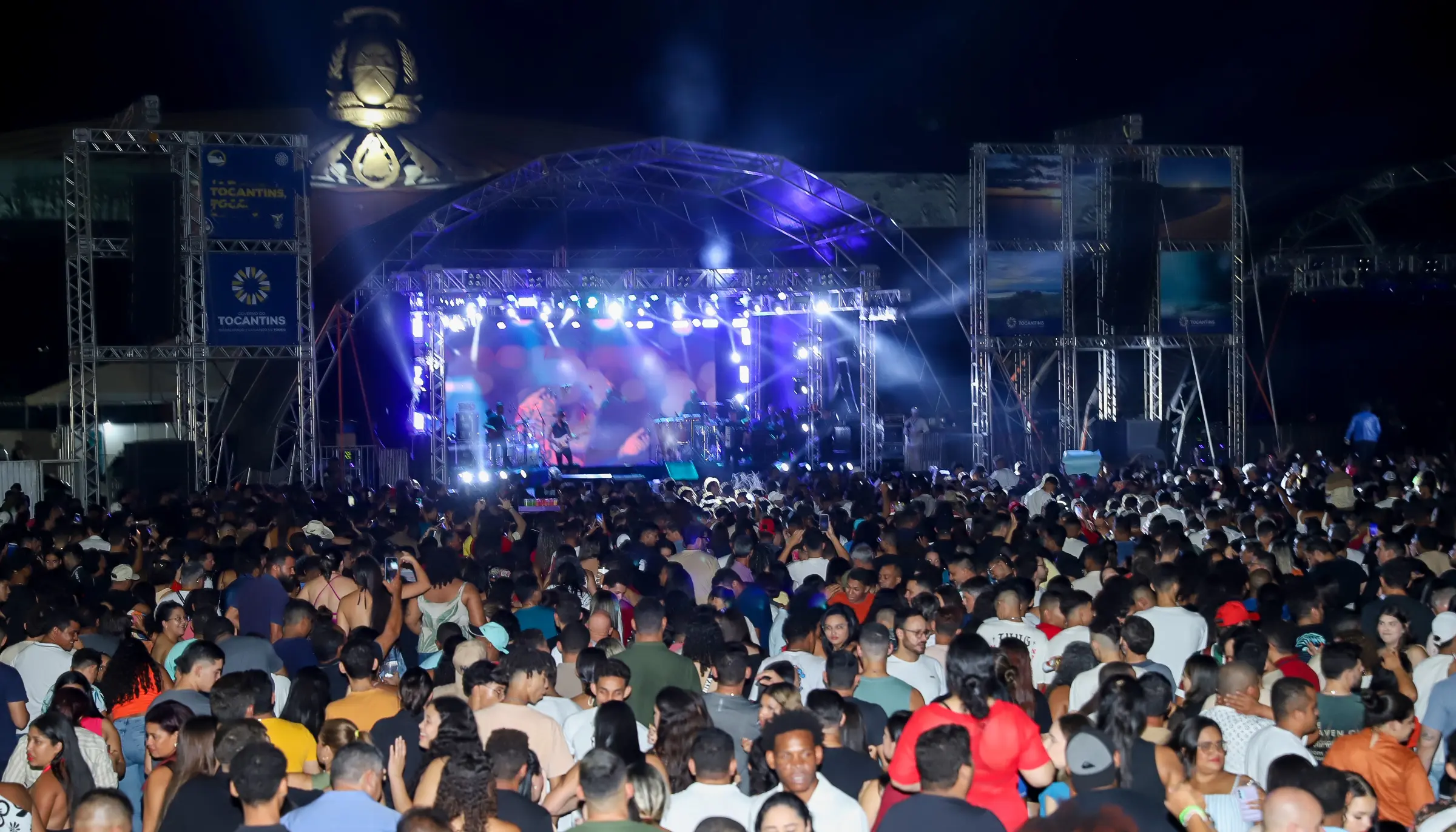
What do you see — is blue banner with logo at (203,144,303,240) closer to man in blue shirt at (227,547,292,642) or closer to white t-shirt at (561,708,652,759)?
man in blue shirt at (227,547,292,642)

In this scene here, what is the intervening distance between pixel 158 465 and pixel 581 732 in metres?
15.0

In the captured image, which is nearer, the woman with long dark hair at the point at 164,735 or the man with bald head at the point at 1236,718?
the woman with long dark hair at the point at 164,735

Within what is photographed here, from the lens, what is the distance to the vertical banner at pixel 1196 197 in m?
23.9

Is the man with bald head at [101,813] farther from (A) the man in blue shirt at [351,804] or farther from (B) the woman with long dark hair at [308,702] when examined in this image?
(B) the woman with long dark hair at [308,702]

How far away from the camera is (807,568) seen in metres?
10.1

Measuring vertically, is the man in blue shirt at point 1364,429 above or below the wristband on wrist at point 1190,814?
above

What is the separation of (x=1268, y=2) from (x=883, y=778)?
36.4 meters

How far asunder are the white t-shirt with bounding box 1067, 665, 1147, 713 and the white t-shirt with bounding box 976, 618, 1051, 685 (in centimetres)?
92

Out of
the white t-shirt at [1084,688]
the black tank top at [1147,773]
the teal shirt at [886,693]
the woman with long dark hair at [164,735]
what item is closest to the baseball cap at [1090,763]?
the black tank top at [1147,773]

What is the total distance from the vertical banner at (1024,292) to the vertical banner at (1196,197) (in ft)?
6.34

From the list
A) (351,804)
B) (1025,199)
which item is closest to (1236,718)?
(351,804)

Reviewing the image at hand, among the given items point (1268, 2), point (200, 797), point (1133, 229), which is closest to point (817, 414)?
point (1133, 229)

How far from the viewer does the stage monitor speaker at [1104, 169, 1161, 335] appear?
23.8 meters

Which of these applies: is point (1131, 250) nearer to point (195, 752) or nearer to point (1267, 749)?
point (1267, 749)
